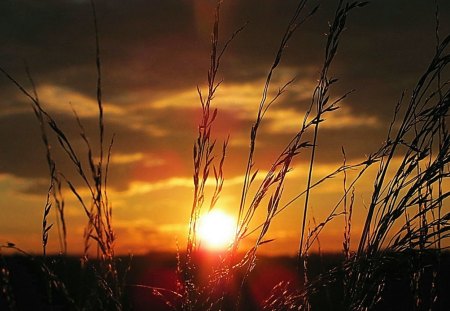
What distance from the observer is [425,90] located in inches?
94.0

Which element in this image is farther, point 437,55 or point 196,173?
point 437,55

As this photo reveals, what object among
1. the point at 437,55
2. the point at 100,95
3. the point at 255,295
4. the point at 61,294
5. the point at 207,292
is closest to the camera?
the point at 61,294

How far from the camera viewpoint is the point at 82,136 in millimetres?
1820

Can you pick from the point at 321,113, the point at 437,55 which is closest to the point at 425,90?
the point at 437,55

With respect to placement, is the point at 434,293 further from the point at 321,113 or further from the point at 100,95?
the point at 100,95

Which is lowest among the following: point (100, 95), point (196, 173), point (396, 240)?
point (396, 240)

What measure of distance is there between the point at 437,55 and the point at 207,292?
3.37 ft

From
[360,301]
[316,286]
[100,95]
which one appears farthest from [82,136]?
[360,301]

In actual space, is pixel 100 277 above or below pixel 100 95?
below

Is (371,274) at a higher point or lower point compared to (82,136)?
lower

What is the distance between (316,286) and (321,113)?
0.55 m

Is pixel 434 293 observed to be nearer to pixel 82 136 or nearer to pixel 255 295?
pixel 255 295

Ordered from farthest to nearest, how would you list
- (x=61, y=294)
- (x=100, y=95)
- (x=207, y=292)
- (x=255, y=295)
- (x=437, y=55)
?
(x=255, y=295), (x=437, y=55), (x=207, y=292), (x=100, y=95), (x=61, y=294)

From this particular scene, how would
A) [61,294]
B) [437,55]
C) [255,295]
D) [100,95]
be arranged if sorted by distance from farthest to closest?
[255,295] → [437,55] → [100,95] → [61,294]
